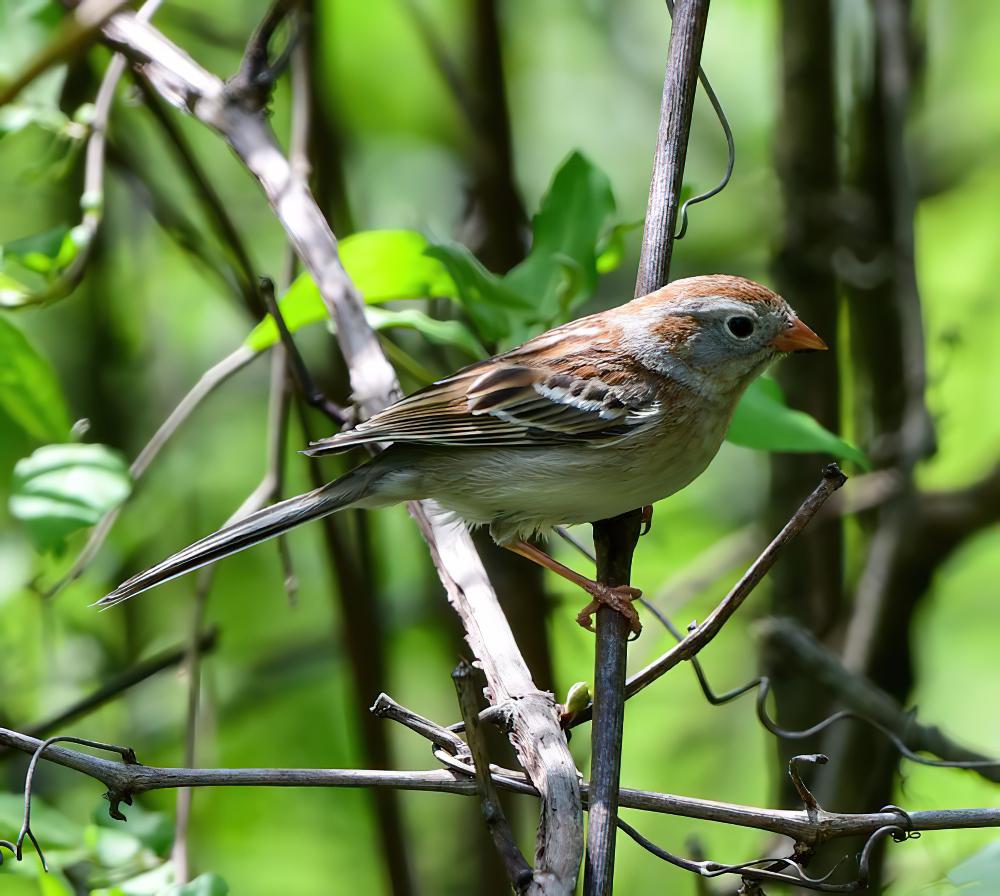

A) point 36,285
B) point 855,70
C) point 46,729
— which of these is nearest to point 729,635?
point 855,70

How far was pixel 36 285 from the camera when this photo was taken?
10.1 ft

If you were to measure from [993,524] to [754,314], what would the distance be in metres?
1.68

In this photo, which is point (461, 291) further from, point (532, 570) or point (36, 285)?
point (532, 570)

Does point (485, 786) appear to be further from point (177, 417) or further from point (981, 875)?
point (177, 417)

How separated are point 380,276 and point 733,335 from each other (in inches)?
37.5

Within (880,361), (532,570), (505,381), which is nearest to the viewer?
(505,381)

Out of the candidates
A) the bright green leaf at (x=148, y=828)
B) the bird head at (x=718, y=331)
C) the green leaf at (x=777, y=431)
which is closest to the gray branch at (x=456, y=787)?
the bright green leaf at (x=148, y=828)

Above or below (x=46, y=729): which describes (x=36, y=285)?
above

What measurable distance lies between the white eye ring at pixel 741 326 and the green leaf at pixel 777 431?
0.37 metres

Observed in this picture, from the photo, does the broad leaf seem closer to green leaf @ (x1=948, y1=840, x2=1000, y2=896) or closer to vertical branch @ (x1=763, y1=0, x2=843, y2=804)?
green leaf @ (x1=948, y1=840, x2=1000, y2=896)

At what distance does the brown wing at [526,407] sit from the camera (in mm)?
2844

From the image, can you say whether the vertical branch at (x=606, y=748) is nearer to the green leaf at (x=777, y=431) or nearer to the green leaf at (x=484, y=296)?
the green leaf at (x=777, y=431)

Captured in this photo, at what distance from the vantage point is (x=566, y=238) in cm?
258

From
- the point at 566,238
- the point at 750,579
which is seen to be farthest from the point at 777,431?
the point at 750,579
